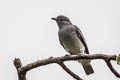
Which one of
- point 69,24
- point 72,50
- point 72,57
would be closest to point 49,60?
point 72,57

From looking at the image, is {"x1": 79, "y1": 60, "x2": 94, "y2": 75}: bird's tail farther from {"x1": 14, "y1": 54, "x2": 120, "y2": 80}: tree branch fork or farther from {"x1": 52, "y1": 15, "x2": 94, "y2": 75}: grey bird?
{"x1": 14, "y1": 54, "x2": 120, "y2": 80}: tree branch fork

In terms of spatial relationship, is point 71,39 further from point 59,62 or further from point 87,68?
point 59,62

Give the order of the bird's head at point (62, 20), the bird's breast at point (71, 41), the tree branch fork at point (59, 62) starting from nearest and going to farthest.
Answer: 1. the tree branch fork at point (59, 62)
2. the bird's breast at point (71, 41)
3. the bird's head at point (62, 20)

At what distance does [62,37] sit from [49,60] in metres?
4.40

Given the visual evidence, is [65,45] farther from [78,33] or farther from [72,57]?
[72,57]

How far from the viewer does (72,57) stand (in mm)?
5391

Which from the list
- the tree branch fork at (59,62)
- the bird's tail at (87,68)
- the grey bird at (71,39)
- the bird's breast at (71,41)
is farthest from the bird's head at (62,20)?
the tree branch fork at (59,62)

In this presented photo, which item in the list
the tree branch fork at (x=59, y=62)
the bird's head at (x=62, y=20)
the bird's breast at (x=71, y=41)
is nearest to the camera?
the tree branch fork at (x=59, y=62)

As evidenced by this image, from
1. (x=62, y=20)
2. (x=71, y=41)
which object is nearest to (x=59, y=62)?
(x=71, y=41)

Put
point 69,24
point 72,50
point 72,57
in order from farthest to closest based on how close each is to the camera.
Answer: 1. point 69,24
2. point 72,50
3. point 72,57

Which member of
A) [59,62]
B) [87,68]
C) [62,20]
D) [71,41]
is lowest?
[87,68]

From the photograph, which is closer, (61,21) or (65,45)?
(65,45)

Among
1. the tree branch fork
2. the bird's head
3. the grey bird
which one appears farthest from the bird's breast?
the tree branch fork

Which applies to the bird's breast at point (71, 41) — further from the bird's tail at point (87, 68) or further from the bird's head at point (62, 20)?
the bird's tail at point (87, 68)
